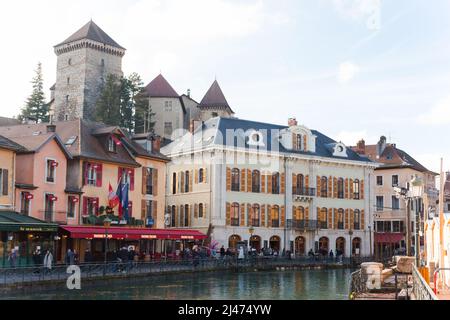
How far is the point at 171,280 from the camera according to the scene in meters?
42.7

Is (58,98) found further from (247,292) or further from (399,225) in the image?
(247,292)

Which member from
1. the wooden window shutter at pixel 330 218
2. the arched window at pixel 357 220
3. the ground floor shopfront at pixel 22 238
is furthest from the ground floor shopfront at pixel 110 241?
the arched window at pixel 357 220

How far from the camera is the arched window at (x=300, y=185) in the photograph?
220ft

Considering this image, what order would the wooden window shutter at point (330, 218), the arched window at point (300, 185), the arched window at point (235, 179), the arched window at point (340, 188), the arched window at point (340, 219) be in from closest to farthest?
1. the arched window at point (235, 179)
2. the arched window at point (300, 185)
3. the wooden window shutter at point (330, 218)
4. the arched window at point (340, 219)
5. the arched window at point (340, 188)

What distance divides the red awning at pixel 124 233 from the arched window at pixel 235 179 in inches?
390

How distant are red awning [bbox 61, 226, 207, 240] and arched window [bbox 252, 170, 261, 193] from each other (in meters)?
11.8

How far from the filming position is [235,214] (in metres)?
62.1

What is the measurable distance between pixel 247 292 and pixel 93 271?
28.0 ft

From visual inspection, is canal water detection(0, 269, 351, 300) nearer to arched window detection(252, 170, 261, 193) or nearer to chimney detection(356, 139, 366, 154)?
arched window detection(252, 170, 261, 193)

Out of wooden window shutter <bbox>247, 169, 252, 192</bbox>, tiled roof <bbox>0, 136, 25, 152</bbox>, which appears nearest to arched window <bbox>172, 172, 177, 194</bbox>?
wooden window shutter <bbox>247, 169, 252, 192</bbox>

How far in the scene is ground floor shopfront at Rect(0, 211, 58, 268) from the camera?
37.0 m

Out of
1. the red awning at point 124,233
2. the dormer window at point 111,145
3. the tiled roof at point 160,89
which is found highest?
the tiled roof at point 160,89

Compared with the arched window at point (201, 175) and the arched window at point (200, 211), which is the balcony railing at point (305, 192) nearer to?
the arched window at point (201, 175)

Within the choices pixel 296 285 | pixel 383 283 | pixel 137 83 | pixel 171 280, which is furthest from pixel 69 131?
pixel 137 83
